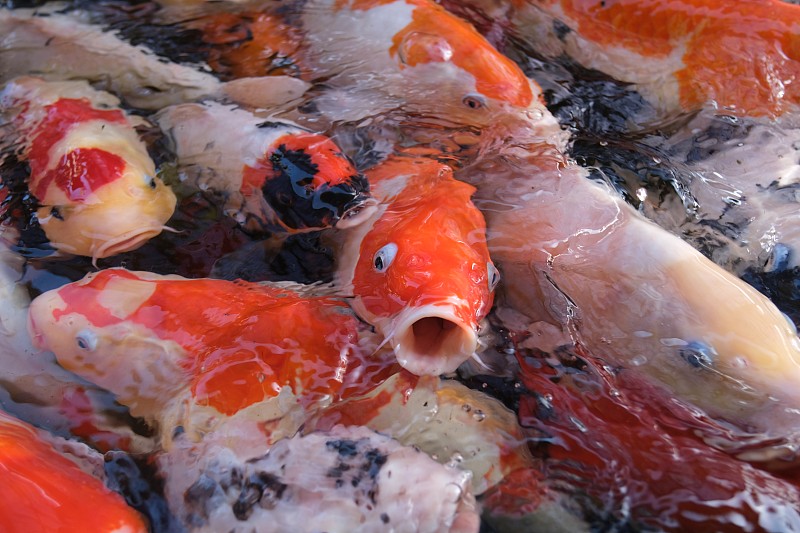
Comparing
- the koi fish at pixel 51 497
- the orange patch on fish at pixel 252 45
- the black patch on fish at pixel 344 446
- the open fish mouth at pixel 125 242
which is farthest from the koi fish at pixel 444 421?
the orange patch on fish at pixel 252 45

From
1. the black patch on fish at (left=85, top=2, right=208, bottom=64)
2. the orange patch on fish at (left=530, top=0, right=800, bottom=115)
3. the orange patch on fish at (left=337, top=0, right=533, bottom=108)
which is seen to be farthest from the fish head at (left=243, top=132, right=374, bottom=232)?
the orange patch on fish at (left=530, top=0, right=800, bottom=115)

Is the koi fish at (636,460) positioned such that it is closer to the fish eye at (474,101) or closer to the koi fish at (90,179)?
the fish eye at (474,101)

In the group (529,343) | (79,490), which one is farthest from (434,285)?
(79,490)

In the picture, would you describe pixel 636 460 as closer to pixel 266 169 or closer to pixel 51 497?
pixel 51 497

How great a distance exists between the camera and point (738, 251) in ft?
7.91

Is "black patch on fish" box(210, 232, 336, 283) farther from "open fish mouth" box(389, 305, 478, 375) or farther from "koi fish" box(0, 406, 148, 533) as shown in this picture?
"koi fish" box(0, 406, 148, 533)

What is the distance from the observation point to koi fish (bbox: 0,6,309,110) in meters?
3.02

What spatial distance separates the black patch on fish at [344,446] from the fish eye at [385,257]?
1.75ft

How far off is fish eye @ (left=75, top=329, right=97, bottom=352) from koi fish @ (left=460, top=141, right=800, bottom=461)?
1.24 meters

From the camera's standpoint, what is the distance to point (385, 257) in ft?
6.71

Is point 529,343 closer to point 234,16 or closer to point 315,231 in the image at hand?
point 315,231

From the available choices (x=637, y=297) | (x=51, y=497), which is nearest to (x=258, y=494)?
(x=51, y=497)

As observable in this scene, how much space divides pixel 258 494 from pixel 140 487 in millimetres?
348

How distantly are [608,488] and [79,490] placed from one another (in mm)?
1264
